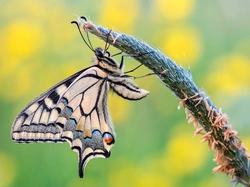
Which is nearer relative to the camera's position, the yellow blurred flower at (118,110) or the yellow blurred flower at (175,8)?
the yellow blurred flower at (118,110)

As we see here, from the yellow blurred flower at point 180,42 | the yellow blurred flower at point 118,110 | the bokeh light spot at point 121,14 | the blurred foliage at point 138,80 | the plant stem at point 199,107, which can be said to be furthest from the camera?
the bokeh light spot at point 121,14

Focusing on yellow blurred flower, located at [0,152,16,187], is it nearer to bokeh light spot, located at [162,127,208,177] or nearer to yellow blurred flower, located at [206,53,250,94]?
bokeh light spot, located at [162,127,208,177]

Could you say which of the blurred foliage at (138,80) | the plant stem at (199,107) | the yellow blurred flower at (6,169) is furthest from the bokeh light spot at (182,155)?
the plant stem at (199,107)

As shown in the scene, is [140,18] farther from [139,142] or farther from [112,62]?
[112,62]

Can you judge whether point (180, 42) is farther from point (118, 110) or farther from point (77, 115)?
point (77, 115)

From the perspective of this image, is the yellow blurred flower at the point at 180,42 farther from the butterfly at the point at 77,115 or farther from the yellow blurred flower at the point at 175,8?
the butterfly at the point at 77,115

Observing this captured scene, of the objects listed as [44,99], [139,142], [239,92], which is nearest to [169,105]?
[139,142]

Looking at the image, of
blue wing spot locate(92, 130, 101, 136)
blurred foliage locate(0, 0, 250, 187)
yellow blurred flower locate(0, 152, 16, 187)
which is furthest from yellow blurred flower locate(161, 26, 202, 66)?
blue wing spot locate(92, 130, 101, 136)

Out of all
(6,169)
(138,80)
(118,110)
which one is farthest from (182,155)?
(6,169)

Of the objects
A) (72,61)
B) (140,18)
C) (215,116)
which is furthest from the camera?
(140,18)
